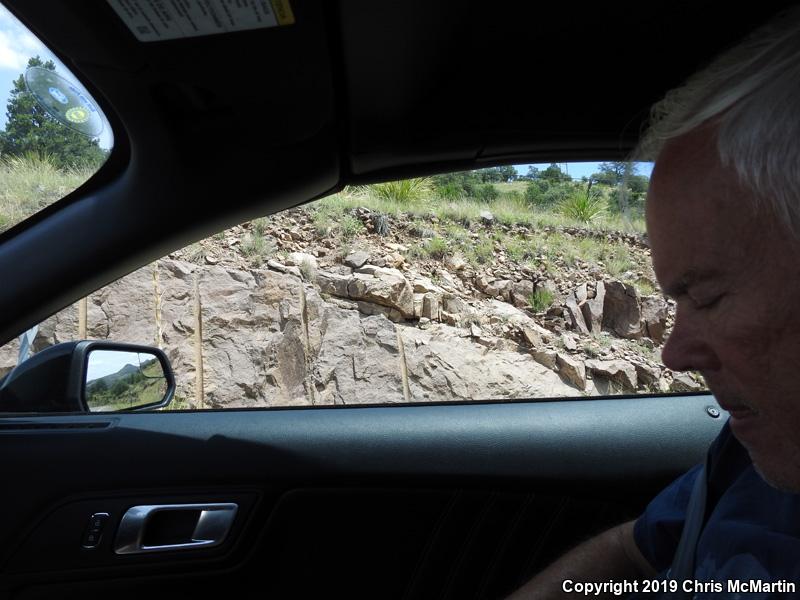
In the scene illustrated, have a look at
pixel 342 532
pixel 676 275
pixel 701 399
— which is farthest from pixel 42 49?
pixel 701 399

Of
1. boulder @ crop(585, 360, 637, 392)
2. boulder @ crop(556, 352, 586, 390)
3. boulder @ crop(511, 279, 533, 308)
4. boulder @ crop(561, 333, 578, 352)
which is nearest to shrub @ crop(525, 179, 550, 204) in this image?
boulder @ crop(585, 360, 637, 392)

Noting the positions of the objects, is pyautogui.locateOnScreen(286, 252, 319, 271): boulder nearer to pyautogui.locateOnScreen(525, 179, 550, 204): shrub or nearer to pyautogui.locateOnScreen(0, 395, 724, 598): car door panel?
pyautogui.locateOnScreen(525, 179, 550, 204): shrub

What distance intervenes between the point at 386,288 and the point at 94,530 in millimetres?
3464

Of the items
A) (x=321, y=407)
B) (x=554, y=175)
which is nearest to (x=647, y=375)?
(x=554, y=175)

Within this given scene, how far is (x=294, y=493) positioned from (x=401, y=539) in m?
0.37

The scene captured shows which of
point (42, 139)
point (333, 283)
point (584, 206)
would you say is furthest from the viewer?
point (333, 283)

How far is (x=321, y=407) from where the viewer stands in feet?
7.63

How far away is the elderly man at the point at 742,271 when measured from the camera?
110cm

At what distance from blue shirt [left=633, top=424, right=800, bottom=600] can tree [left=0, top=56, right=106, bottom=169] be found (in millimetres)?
1665

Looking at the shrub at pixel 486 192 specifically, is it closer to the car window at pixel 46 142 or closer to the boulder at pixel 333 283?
the car window at pixel 46 142

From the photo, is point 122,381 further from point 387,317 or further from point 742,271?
point 387,317

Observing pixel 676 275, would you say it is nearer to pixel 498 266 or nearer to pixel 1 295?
pixel 1 295

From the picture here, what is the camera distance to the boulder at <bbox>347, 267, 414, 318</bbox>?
17.2ft

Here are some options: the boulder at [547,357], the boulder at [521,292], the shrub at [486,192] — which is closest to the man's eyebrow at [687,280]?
the shrub at [486,192]
